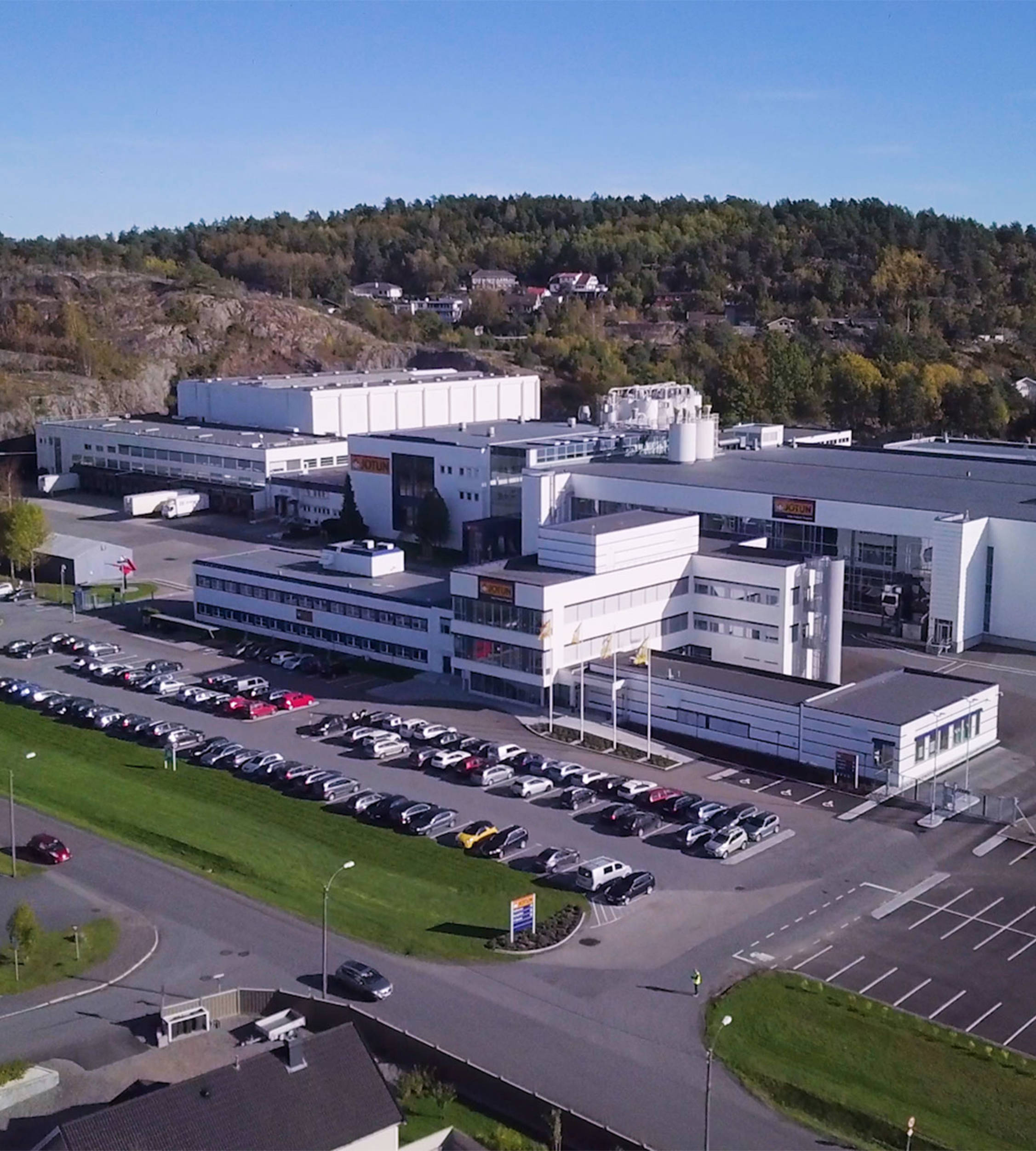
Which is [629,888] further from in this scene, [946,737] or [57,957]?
[946,737]

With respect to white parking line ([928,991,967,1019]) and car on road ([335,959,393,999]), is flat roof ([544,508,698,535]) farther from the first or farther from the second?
white parking line ([928,991,967,1019])

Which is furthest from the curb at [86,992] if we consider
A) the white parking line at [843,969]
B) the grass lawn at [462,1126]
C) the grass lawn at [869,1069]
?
the white parking line at [843,969]

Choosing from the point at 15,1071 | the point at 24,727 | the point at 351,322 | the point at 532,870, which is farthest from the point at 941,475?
the point at 351,322

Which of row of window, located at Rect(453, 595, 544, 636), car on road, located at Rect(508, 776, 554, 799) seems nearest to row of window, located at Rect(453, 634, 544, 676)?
row of window, located at Rect(453, 595, 544, 636)

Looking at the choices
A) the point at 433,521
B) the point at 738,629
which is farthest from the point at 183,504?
the point at 738,629

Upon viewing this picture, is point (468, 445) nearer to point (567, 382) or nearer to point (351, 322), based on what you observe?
point (567, 382)

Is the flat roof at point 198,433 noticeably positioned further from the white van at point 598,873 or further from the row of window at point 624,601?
the white van at point 598,873
